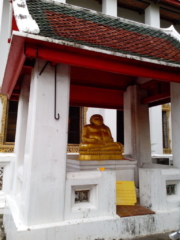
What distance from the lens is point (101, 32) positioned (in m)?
3.21

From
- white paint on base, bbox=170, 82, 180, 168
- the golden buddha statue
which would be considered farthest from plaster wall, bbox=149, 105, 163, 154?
white paint on base, bbox=170, 82, 180, 168

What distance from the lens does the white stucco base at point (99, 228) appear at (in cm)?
222

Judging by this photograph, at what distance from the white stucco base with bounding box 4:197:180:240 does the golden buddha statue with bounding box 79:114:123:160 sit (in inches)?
58.1

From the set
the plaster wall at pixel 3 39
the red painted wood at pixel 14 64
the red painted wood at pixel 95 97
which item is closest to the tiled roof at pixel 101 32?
the red painted wood at pixel 14 64

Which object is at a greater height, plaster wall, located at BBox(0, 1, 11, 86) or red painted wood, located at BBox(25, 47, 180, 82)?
plaster wall, located at BBox(0, 1, 11, 86)

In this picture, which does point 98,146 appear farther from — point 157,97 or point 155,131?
point 155,131

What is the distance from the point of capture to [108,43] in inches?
111

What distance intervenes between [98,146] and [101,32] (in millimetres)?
2078

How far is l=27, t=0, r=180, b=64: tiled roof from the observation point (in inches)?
103

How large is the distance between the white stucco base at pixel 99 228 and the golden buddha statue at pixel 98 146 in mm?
1475

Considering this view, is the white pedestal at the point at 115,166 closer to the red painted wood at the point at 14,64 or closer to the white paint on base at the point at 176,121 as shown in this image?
the white paint on base at the point at 176,121

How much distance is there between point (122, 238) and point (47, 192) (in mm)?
1118

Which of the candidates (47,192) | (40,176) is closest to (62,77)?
(40,176)

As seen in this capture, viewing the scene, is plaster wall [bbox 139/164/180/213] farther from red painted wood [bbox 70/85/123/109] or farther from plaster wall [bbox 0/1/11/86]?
plaster wall [bbox 0/1/11/86]
